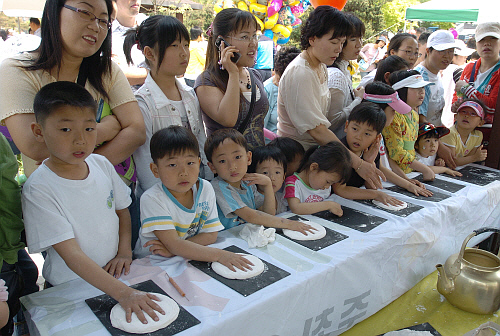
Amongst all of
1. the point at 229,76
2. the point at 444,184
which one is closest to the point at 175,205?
the point at 229,76

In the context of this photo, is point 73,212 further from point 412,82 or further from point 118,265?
point 412,82

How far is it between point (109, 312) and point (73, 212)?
1.13 ft

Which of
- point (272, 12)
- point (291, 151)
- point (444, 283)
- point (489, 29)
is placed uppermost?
point (272, 12)

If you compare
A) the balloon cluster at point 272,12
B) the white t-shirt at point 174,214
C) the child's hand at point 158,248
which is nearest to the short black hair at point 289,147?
the white t-shirt at point 174,214

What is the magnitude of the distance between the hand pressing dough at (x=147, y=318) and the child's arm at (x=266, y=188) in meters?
0.72

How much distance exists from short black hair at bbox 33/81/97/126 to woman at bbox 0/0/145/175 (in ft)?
0.39

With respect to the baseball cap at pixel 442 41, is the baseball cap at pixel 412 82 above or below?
below

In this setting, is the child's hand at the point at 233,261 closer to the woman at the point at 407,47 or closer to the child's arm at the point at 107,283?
the child's arm at the point at 107,283

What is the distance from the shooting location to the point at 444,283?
166 centimetres

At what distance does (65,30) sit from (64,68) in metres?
0.14

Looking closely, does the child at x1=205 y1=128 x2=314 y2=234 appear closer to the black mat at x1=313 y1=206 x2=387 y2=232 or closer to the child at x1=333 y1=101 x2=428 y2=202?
the black mat at x1=313 y1=206 x2=387 y2=232

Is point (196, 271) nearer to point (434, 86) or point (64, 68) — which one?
point (64, 68)

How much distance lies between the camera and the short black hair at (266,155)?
1784 mm

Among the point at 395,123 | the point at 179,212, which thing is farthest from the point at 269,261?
the point at 395,123
